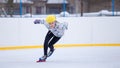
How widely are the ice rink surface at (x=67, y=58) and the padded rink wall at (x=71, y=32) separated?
47 centimetres

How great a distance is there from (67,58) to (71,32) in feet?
7.64

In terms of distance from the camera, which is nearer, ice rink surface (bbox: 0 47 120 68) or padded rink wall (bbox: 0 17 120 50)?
ice rink surface (bbox: 0 47 120 68)

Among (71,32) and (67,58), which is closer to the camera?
(67,58)

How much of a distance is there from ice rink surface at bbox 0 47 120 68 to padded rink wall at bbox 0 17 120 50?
1.53 ft

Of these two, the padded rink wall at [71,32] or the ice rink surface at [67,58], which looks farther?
the padded rink wall at [71,32]

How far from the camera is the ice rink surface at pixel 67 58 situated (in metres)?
6.85

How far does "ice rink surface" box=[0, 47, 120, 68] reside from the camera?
6.85 metres

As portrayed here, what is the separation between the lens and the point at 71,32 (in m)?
10.2

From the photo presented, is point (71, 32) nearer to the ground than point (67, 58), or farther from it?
farther from it

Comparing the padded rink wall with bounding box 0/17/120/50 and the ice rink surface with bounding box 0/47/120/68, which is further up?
the padded rink wall with bounding box 0/17/120/50

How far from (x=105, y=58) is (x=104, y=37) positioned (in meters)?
2.56

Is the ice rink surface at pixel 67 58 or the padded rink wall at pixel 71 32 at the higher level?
the padded rink wall at pixel 71 32

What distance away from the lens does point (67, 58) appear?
7.94 metres

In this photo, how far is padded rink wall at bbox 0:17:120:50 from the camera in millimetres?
9945
